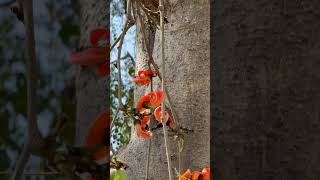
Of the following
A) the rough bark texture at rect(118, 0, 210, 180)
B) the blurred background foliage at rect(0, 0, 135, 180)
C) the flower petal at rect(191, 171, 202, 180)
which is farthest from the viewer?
the rough bark texture at rect(118, 0, 210, 180)

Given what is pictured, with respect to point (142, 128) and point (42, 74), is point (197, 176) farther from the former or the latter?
point (42, 74)

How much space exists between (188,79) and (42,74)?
1.59 ft

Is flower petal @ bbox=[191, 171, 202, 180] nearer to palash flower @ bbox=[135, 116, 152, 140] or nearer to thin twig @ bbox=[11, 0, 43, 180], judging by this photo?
palash flower @ bbox=[135, 116, 152, 140]

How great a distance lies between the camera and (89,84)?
37 centimetres

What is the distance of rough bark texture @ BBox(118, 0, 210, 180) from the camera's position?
80cm

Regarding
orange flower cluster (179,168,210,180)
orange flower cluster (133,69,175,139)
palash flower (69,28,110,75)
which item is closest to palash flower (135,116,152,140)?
orange flower cluster (133,69,175,139)

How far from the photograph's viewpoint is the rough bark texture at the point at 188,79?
2.62ft

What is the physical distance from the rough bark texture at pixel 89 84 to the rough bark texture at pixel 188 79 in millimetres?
427
